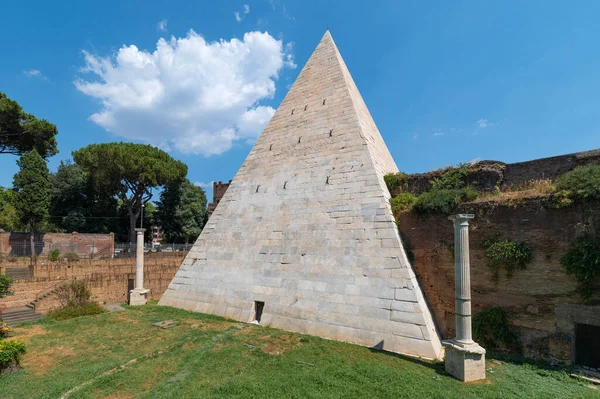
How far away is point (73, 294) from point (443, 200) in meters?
14.2

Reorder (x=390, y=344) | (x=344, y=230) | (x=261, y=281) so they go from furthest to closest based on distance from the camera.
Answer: (x=261, y=281) < (x=344, y=230) < (x=390, y=344)

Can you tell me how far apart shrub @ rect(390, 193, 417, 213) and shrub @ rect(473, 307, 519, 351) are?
11.4 ft

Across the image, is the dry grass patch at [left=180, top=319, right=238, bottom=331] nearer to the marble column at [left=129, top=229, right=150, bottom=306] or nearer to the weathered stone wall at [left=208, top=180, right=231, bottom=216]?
the marble column at [left=129, top=229, right=150, bottom=306]

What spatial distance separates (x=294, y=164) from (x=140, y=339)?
747 cm

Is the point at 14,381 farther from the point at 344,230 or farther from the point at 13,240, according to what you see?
the point at 13,240

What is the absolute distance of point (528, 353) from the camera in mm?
7086

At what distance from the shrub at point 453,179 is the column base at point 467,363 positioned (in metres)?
5.08

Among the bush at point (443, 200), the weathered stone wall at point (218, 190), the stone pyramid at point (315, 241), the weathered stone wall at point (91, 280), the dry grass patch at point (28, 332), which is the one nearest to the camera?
the stone pyramid at point (315, 241)

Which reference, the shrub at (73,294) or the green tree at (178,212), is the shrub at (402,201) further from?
the green tree at (178,212)

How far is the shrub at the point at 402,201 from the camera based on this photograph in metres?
9.46

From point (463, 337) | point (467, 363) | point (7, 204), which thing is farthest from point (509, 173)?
point (7, 204)

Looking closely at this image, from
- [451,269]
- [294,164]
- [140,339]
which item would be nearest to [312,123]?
[294,164]

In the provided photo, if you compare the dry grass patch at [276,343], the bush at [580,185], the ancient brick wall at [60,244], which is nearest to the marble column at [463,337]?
the bush at [580,185]

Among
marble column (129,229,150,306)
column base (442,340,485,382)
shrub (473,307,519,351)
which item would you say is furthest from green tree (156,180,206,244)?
column base (442,340,485,382)
